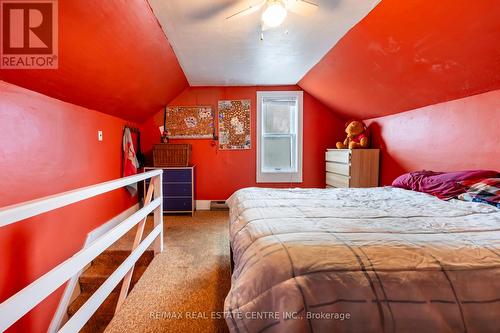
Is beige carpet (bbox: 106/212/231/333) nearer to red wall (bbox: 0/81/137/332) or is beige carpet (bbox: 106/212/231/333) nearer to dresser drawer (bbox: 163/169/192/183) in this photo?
red wall (bbox: 0/81/137/332)

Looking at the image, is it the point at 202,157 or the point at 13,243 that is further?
the point at 202,157

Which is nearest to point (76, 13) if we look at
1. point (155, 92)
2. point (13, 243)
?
point (13, 243)

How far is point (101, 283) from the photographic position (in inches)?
90.5

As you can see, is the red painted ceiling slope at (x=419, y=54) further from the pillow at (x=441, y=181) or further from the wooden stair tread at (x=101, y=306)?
the wooden stair tread at (x=101, y=306)

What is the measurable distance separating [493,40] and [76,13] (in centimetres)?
268

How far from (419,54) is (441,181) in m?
1.09

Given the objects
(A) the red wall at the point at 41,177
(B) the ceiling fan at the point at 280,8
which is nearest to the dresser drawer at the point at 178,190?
(A) the red wall at the point at 41,177

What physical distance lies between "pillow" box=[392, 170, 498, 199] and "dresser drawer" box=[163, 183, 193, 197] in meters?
2.78

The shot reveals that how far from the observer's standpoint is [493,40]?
1533 mm

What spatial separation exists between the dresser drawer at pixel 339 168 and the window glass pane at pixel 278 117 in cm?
90

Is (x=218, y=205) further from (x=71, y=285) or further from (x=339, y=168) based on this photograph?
(x=71, y=285)

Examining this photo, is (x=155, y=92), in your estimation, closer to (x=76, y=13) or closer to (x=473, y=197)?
(x=76, y=13)

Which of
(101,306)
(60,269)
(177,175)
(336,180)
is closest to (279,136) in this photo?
(336,180)

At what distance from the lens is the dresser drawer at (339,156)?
10.8 feet
